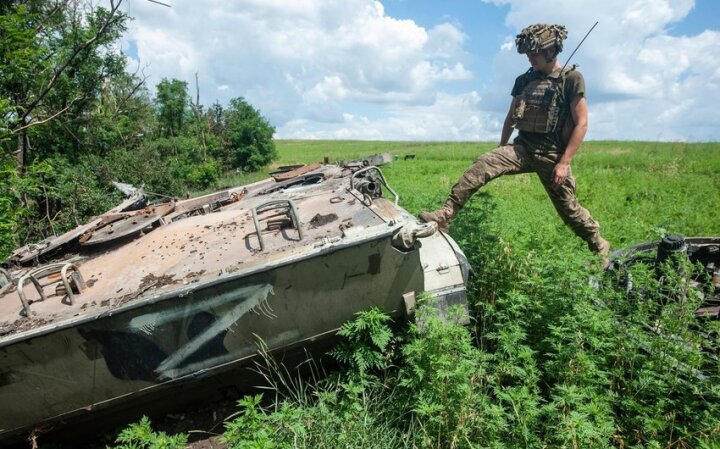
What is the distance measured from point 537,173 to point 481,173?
0.55 meters

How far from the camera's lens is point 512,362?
3000 mm

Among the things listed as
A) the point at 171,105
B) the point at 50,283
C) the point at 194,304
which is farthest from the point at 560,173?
the point at 171,105

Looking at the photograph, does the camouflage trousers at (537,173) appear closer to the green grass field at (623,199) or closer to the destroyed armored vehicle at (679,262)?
the green grass field at (623,199)

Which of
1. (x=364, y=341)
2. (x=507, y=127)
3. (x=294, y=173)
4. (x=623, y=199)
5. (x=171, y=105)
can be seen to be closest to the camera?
(x=364, y=341)

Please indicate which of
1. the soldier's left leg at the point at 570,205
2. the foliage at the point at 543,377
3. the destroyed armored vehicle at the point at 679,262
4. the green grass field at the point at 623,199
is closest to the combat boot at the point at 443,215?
the green grass field at the point at 623,199

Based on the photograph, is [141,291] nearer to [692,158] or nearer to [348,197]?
[348,197]

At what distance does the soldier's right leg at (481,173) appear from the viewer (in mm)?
4672

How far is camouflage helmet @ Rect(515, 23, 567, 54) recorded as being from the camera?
176 inches

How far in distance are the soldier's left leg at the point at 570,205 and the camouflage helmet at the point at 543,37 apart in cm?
101

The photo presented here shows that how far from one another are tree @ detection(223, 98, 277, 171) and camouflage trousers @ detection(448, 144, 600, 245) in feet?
75.6

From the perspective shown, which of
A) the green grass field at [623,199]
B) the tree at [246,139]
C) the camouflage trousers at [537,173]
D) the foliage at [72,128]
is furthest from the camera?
the tree at [246,139]

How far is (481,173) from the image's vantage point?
4.67 m

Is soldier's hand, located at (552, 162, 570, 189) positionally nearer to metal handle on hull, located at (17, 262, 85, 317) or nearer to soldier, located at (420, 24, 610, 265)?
soldier, located at (420, 24, 610, 265)

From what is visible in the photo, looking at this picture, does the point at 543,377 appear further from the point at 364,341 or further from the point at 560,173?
the point at 560,173
